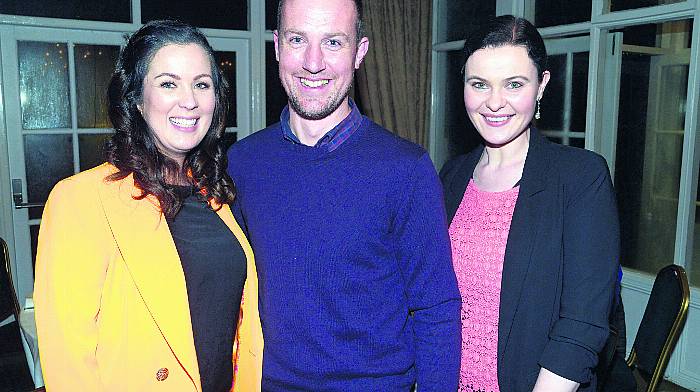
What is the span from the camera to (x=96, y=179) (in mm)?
1324

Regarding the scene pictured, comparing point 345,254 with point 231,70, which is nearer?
point 345,254

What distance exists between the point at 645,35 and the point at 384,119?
2049 millimetres

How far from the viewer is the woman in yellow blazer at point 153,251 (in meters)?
1.24

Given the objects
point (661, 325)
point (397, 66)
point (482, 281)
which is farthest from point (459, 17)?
point (482, 281)

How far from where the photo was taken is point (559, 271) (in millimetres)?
1411

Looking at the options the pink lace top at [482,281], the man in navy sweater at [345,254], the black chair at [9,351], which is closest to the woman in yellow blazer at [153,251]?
the man in navy sweater at [345,254]

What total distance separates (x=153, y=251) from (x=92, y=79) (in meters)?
3.11

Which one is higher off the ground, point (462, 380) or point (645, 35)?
point (645, 35)

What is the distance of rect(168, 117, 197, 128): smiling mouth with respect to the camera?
4.80 feet

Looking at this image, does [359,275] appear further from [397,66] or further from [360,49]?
[397,66]

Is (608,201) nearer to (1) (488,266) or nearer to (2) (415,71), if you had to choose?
(1) (488,266)

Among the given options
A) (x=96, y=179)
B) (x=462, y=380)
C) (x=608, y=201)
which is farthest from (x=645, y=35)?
(x=96, y=179)

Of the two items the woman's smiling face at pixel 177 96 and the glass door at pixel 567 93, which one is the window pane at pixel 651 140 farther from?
the woman's smiling face at pixel 177 96

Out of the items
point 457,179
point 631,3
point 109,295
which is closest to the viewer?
point 109,295
